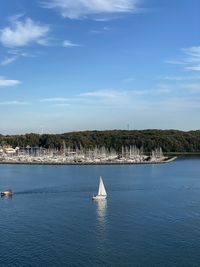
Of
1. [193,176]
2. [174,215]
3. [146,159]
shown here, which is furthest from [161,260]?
[146,159]

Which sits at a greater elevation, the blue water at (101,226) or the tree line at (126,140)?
the tree line at (126,140)

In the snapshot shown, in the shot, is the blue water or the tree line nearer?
the blue water

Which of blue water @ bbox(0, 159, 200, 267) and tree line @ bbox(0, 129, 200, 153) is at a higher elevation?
tree line @ bbox(0, 129, 200, 153)

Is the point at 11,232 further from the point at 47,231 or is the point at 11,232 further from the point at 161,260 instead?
the point at 161,260

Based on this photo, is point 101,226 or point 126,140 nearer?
point 101,226

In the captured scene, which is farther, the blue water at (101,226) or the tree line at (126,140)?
the tree line at (126,140)
